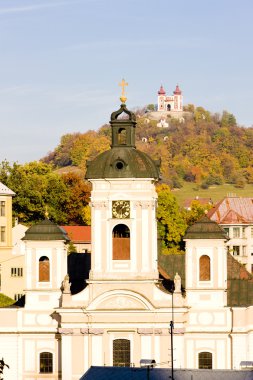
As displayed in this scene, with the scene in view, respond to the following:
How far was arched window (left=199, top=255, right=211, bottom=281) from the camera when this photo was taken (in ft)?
274

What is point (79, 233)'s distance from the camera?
148500 millimetres

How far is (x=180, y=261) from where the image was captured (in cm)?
9006

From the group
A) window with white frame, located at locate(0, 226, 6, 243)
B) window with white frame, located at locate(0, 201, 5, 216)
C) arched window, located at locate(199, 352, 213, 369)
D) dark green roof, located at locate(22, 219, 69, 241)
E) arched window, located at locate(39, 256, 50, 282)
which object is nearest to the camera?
arched window, located at locate(199, 352, 213, 369)

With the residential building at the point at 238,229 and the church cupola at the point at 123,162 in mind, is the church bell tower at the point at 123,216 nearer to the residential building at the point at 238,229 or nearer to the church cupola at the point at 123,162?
the church cupola at the point at 123,162

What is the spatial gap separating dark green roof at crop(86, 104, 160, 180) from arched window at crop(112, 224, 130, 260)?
234cm

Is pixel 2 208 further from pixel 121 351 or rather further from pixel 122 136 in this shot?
pixel 121 351

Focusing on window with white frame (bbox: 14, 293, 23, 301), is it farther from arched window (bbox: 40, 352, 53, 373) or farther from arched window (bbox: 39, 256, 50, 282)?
arched window (bbox: 39, 256, 50, 282)

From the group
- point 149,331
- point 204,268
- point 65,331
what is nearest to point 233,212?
point 204,268

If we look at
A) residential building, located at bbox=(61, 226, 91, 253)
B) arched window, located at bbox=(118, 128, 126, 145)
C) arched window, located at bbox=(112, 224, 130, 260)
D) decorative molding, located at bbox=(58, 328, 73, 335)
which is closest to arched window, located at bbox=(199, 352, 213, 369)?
arched window, located at bbox=(112, 224, 130, 260)

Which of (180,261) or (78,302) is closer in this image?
(78,302)

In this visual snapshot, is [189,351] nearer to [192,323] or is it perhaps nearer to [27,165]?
[192,323]

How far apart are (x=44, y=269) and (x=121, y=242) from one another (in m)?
4.08

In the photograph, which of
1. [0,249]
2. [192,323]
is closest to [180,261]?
[192,323]

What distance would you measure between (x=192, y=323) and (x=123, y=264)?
4.10 meters
